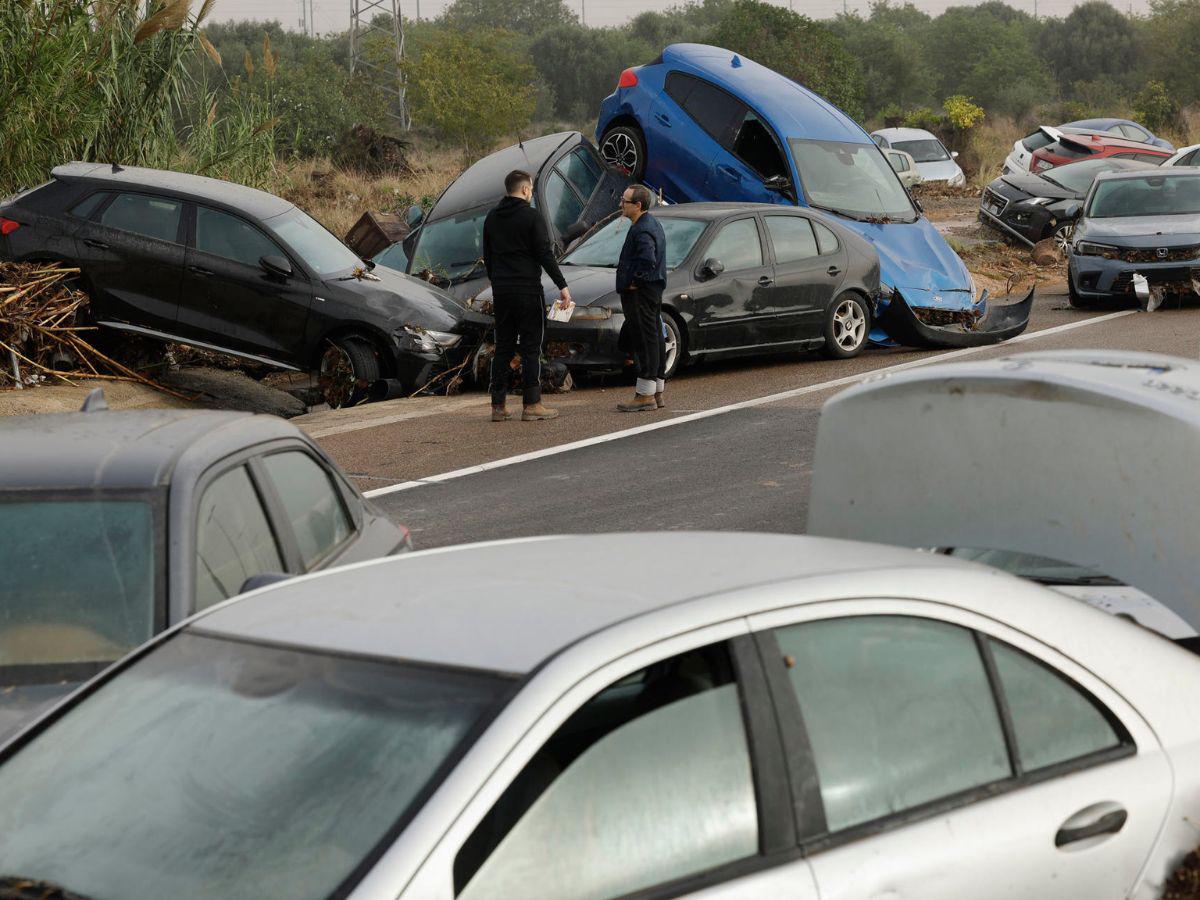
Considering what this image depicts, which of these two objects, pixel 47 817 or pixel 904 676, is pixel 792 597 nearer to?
pixel 904 676

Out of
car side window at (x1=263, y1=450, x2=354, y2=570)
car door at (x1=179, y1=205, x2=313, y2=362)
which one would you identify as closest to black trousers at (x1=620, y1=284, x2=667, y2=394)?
car door at (x1=179, y1=205, x2=313, y2=362)

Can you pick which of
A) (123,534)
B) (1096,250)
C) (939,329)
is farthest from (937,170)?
(123,534)

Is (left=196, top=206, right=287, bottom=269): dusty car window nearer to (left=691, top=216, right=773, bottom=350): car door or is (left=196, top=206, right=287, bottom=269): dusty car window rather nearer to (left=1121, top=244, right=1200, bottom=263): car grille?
(left=691, top=216, right=773, bottom=350): car door

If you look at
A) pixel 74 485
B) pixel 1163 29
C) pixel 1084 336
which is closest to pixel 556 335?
pixel 1084 336

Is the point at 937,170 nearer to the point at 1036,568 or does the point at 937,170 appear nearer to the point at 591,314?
the point at 591,314

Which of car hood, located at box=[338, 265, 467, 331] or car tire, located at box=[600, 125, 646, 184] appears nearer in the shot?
car hood, located at box=[338, 265, 467, 331]

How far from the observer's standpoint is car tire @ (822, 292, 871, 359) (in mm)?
15500

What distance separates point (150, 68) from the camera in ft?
50.5

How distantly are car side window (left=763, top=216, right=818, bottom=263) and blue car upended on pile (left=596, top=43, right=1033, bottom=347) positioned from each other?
3.65 ft

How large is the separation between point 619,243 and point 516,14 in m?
109

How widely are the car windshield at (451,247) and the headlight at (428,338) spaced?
93.4 inches

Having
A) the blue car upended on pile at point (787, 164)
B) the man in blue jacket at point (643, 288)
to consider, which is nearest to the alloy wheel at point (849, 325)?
the blue car upended on pile at point (787, 164)

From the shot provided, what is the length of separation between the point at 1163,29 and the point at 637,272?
5894cm

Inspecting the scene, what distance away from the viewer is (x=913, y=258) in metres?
17.0
